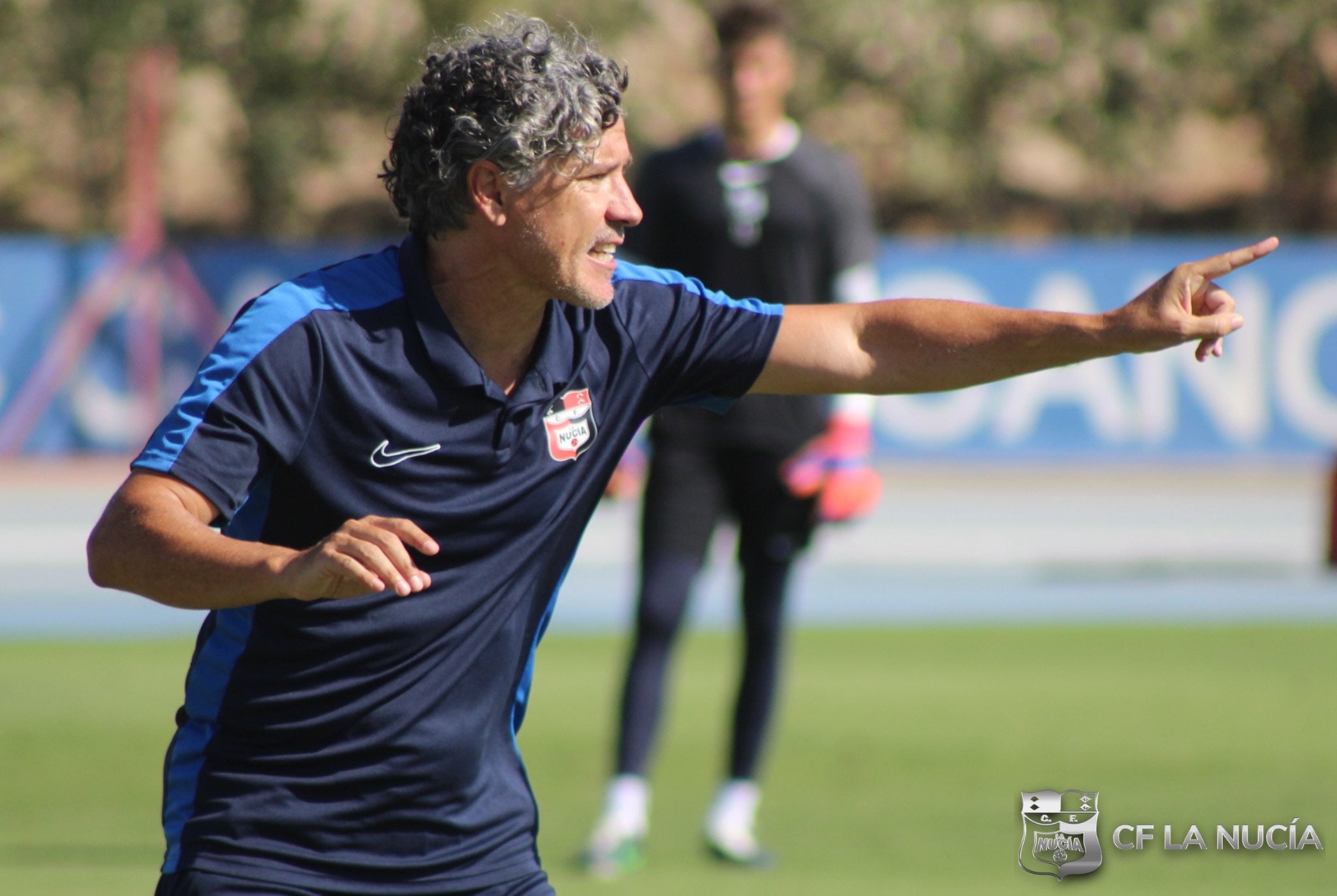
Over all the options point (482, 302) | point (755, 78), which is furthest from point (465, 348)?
point (755, 78)

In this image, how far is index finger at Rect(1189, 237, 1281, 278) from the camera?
3016 millimetres

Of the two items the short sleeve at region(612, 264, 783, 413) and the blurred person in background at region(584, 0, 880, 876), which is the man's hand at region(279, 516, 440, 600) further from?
the blurred person in background at region(584, 0, 880, 876)

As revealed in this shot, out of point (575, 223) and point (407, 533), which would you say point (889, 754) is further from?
point (407, 533)

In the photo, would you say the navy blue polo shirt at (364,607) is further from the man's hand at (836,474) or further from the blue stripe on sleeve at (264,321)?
the man's hand at (836,474)

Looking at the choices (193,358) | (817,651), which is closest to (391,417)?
(817,651)

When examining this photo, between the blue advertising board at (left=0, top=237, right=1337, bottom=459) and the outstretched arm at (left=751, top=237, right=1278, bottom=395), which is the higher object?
the blue advertising board at (left=0, top=237, right=1337, bottom=459)

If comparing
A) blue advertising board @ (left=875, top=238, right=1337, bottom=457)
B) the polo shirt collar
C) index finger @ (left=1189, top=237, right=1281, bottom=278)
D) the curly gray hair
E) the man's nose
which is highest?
blue advertising board @ (left=875, top=238, right=1337, bottom=457)

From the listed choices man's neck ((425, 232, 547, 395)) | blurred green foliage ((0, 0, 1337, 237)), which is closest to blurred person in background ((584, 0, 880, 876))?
man's neck ((425, 232, 547, 395))

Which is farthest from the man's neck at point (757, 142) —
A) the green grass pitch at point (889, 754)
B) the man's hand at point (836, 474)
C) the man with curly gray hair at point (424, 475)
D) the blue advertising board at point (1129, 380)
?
the blue advertising board at point (1129, 380)

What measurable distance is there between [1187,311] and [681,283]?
2.92 feet

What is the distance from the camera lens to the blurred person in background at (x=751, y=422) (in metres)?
5.79

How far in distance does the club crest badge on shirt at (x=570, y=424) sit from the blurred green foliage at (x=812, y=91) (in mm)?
21900

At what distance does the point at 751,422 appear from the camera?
19.1 feet

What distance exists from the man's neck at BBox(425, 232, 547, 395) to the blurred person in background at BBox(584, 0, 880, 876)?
265 centimetres
